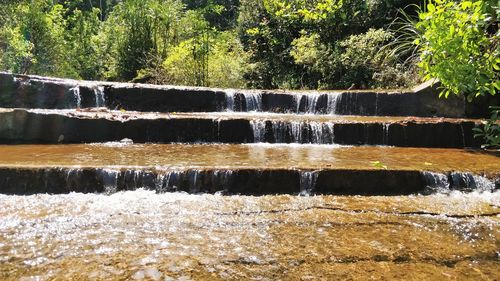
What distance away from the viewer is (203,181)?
5.07 metres

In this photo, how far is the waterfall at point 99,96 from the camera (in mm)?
9688

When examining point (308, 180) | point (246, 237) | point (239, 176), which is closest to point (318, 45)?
point (308, 180)

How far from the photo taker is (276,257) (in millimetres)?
3121

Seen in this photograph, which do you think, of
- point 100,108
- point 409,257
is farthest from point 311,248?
point 100,108

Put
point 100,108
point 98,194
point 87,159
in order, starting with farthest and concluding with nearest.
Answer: point 100,108 < point 87,159 < point 98,194

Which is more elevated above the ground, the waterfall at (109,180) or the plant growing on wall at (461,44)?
the plant growing on wall at (461,44)

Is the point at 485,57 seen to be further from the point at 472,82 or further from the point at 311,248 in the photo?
the point at 311,248

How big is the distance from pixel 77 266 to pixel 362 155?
469 centimetres

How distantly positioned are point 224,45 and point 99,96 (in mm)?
7230

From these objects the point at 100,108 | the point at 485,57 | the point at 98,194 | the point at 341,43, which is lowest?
the point at 98,194

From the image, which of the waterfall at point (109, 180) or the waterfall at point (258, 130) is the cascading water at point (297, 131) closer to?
the waterfall at point (258, 130)

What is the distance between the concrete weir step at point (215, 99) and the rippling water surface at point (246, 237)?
4633mm

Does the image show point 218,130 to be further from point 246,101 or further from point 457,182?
point 457,182

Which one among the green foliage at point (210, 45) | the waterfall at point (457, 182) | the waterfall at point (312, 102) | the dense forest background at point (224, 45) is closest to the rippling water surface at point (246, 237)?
the waterfall at point (457, 182)
